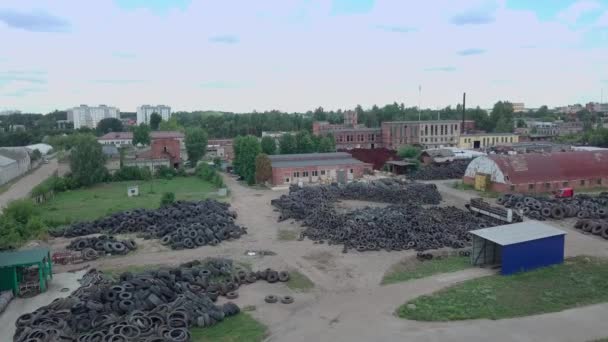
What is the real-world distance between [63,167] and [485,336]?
4525cm

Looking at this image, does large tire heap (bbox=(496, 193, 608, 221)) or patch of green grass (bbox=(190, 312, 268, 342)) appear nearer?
patch of green grass (bbox=(190, 312, 268, 342))

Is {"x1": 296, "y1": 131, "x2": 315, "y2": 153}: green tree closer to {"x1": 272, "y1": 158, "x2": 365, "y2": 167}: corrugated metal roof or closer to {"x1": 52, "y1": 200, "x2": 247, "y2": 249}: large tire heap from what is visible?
{"x1": 272, "y1": 158, "x2": 365, "y2": 167}: corrugated metal roof

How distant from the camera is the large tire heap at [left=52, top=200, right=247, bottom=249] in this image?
2308 cm

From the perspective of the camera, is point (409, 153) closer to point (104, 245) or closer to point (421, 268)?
point (421, 268)

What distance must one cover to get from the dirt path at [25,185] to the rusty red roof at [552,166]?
37318mm

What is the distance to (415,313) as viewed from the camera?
14.0 meters

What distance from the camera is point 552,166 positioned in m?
36.2

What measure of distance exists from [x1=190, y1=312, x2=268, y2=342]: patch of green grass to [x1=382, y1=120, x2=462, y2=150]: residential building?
51884 mm

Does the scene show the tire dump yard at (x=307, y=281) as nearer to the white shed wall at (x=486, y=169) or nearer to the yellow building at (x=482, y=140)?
the white shed wall at (x=486, y=169)

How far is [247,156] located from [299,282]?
92.6 feet

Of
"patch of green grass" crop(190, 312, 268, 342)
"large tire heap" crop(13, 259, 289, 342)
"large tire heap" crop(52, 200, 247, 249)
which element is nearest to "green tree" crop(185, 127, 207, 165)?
"large tire heap" crop(52, 200, 247, 249)

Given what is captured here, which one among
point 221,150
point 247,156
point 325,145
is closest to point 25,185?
point 247,156

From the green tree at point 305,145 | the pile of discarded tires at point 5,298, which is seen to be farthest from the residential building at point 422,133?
the pile of discarded tires at point 5,298

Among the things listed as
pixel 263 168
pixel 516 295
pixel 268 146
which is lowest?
pixel 516 295
